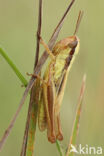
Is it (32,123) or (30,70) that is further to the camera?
(30,70)

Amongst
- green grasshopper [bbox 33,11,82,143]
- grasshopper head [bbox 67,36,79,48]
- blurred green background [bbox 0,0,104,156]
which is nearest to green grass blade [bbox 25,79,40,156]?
green grasshopper [bbox 33,11,82,143]

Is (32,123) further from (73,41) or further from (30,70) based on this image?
(30,70)

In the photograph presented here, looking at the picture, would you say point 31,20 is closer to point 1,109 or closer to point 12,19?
point 12,19

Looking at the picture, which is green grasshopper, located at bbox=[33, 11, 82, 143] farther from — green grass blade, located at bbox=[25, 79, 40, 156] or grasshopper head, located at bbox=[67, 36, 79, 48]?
green grass blade, located at bbox=[25, 79, 40, 156]

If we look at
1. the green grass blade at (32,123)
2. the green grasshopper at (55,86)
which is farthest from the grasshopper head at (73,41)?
the green grass blade at (32,123)

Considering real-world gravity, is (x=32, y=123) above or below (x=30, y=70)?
below

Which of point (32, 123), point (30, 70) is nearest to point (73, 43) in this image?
point (32, 123)
